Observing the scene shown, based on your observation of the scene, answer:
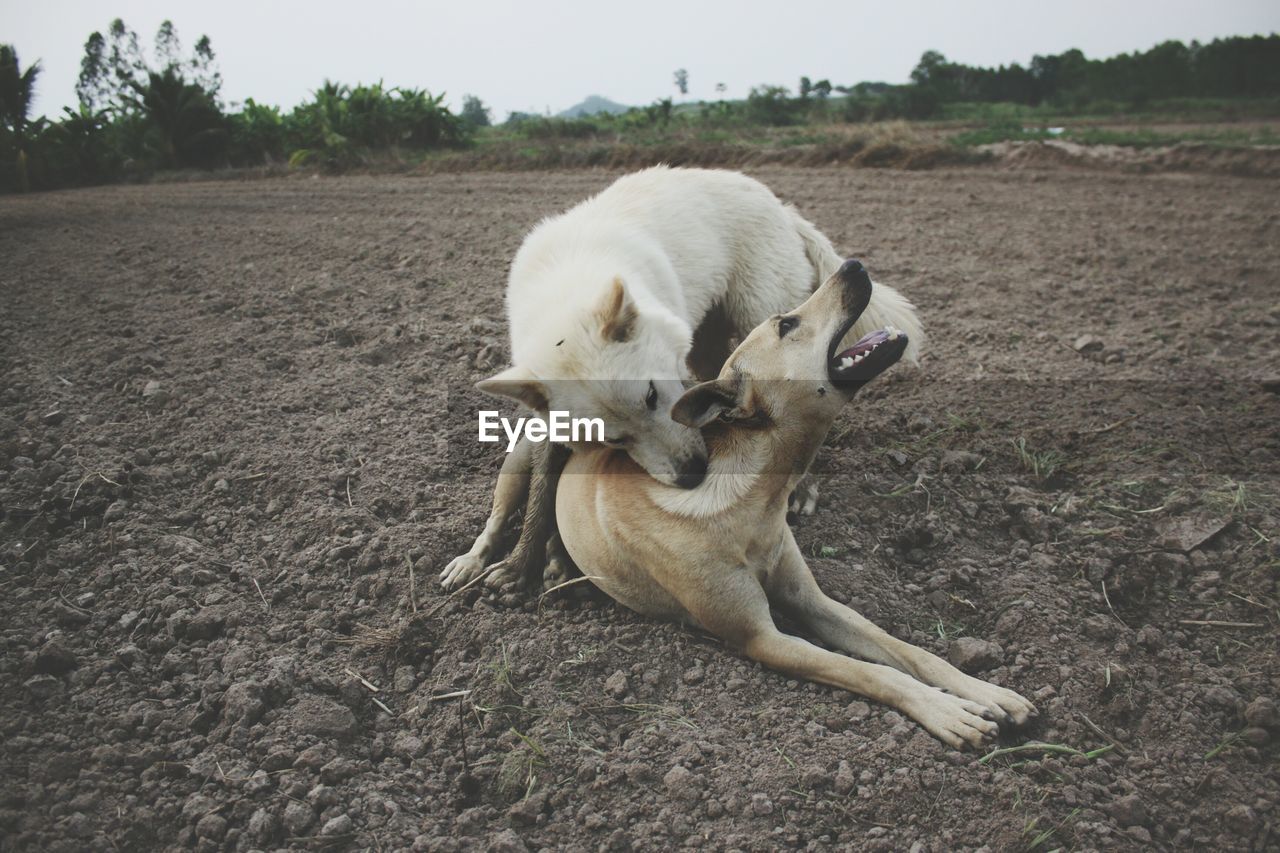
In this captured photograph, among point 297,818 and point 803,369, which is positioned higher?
point 803,369

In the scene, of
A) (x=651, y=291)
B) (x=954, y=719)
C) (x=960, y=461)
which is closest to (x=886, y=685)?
(x=954, y=719)

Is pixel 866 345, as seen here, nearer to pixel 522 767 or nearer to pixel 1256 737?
pixel 1256 737

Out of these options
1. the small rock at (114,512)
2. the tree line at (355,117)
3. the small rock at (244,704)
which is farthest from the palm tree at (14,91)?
the small rock at (244,704)

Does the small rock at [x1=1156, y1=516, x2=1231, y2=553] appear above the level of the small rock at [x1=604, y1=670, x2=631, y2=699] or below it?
above

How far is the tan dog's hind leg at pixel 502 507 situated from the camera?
3.81 meters

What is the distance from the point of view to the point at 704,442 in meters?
3.45

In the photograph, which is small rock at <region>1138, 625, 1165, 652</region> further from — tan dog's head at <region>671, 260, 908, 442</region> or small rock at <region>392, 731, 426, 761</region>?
→ small rock at <region>392, 731, 426, 761</region>

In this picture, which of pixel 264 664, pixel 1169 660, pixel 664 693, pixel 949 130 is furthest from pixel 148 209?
pixel 949 130

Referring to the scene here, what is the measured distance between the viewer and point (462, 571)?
12.3 ft

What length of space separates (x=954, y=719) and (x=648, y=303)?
2.29m

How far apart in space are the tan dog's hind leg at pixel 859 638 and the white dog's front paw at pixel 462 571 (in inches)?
52.4

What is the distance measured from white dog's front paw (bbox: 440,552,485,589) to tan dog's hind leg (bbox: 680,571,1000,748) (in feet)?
3.61

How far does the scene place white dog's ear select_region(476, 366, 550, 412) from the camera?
3.55 meters

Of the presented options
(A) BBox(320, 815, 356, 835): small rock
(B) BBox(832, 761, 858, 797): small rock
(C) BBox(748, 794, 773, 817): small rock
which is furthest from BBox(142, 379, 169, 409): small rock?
(B) BBox(832, 761, 858, 797): small rock
